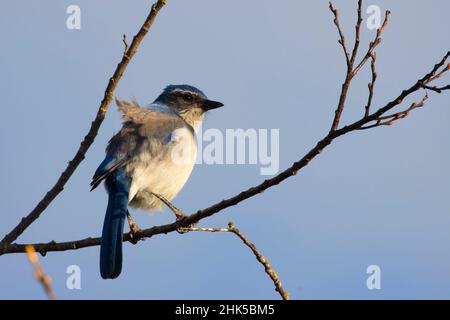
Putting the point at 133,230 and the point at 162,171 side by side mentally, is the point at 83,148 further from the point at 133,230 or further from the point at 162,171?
the point at 162,171

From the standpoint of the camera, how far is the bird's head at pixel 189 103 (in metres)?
9.05

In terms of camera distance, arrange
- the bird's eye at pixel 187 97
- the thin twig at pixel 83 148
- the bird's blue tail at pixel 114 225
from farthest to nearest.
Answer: the bird's eye at pixel 187 97, the bird's blue tail at pixel 114 225, the thin twig at pixel 83 148

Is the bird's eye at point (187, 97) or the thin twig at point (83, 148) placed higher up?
the bird's eye at point (187, 97)

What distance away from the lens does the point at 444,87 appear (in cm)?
393

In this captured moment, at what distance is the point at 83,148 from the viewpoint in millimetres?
4973

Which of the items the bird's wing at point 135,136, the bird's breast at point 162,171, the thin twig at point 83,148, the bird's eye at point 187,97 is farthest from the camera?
the bird's eye at point 187,97

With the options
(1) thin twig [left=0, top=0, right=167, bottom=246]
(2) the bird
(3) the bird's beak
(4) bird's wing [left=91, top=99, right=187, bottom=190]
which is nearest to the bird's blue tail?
(2) the bird

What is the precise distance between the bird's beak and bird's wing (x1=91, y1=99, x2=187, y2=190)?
103 cm

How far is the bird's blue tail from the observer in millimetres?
6156

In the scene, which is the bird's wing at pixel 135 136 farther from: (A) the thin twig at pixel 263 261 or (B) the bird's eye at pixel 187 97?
(A) the thin twig at pixel 263 261

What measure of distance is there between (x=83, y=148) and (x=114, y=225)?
157cm

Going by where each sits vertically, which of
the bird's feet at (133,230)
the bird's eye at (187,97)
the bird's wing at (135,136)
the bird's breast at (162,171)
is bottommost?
the bird's feet at (133,230)

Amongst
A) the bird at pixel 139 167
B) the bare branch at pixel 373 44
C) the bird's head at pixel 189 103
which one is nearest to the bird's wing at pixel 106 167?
the bird at pixel 139 167
